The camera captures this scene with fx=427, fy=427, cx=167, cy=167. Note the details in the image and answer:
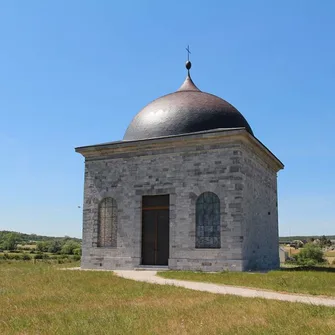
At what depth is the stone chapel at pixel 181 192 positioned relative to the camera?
16734mm

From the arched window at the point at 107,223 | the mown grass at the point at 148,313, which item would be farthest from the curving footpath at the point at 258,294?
the arched window at the point at 107,223

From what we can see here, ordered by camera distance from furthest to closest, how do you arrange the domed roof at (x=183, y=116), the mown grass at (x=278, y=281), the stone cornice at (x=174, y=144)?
the domed roof at (x=183, y=116), the stone cornice at (x=174, y=144), the mown grass at (x=278, y=281)

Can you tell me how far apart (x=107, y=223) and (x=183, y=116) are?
232 inches

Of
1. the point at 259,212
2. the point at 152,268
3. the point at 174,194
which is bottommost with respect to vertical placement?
the point at 152,268

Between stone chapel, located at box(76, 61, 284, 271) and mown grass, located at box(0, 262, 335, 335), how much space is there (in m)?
6.18

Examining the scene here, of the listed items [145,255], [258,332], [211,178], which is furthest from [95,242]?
[258,332]

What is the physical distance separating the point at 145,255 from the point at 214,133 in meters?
6.02

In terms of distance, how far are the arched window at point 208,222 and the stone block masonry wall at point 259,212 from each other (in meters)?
1.08

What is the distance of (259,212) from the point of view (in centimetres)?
1900

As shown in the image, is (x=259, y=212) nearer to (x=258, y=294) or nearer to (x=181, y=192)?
(x=181, y=192)

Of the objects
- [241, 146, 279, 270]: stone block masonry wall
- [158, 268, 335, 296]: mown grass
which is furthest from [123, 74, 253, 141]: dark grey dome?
[158, 268, 335, 296]: mown grass

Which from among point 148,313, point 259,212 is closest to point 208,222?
point 259,212

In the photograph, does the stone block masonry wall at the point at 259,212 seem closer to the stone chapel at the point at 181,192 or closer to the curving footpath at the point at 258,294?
the stone chapel at the point at 181,192

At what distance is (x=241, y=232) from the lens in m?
16.2
